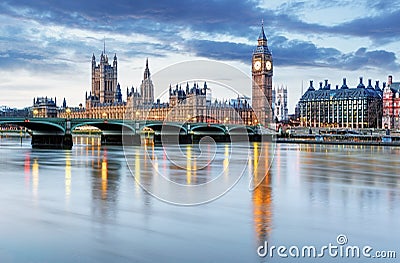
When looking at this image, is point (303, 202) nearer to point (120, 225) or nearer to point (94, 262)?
point (120, 225)

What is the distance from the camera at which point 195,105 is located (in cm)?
8819

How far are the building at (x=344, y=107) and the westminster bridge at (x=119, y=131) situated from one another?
106 ft

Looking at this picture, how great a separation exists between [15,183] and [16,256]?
10.7 m

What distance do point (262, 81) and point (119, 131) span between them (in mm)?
Answer: 59804

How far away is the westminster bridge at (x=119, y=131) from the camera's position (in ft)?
150

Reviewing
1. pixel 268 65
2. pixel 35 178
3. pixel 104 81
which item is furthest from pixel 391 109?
pixel 35 178

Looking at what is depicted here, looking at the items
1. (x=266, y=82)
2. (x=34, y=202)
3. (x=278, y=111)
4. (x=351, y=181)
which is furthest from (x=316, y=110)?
(x=34, y=202)

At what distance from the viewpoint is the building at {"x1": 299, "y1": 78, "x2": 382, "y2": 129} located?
10025cm

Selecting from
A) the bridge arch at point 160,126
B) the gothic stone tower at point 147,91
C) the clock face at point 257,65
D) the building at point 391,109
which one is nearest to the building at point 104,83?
the gothic stone tower at point 147,91

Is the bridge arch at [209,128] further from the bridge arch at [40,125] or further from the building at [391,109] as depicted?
the building at [391,109]

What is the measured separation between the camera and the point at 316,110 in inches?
4316

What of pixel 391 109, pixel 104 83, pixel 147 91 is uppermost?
pixel 104 83

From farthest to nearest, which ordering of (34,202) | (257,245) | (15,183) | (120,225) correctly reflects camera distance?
(15,183) < (34,202) < (120,225) < (257,245)

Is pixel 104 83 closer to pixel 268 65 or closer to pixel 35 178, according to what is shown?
pixel 268 65
